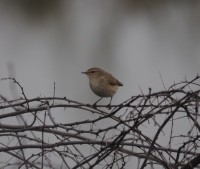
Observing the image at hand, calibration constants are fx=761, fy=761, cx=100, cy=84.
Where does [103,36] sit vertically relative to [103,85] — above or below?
above

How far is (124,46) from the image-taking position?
49.0 ft

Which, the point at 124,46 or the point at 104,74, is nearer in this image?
the point at 104,74

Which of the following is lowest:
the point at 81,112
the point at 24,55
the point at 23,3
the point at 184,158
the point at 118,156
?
the point at 184,158

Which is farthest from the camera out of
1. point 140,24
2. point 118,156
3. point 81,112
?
point 140,24

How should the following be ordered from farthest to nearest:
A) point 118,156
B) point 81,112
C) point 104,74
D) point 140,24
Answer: point 140,24, point 81,112, point 104,74, point 118,156

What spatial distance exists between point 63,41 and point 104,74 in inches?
309

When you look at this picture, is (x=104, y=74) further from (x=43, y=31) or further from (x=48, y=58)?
(x=43, y=31)

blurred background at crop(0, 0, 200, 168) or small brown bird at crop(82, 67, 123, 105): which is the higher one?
blurred background at crop(0, 0, 200, 168)

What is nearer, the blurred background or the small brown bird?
the small brown bird

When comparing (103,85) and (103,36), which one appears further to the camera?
(103,36)

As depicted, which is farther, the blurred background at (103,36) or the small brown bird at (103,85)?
the blurred background at (103,36)

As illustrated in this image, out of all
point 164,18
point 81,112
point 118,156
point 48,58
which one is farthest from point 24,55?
point 118,156

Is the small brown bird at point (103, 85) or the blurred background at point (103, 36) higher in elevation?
the blurred background at point (103, 36)

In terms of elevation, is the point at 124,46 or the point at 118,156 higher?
the point at 124,46
